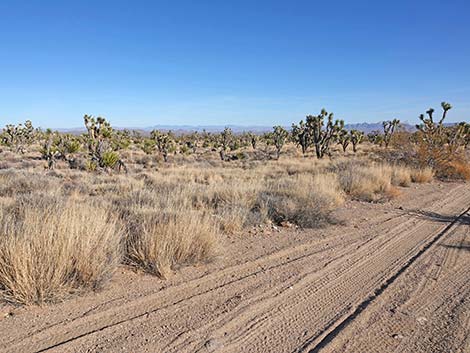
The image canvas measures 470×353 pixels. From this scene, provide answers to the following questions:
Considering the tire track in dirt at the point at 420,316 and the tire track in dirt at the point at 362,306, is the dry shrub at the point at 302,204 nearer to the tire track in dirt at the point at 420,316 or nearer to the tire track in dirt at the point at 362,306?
the tire track in dirt at the point at 362,306

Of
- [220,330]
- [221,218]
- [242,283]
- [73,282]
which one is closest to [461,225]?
[221,218]

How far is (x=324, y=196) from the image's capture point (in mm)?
10422

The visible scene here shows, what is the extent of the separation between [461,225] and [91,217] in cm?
852

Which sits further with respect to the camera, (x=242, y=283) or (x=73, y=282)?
(x=242, y=283)

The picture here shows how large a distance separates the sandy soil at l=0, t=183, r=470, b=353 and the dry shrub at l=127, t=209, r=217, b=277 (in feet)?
0.73

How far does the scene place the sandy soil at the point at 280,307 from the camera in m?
3.82

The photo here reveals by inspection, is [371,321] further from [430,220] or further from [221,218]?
[430,220]

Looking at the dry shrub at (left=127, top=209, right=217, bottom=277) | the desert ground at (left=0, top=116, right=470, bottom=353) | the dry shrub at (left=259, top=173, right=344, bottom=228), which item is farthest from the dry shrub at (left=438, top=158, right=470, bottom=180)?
the dry shrub at (left=127, top=209, right=217, bottom=277)

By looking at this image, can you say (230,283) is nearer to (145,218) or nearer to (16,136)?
(145,218)

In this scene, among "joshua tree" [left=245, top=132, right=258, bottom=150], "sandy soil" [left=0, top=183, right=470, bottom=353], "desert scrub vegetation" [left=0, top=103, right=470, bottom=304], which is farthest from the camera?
"joshua tree" [left=245, top=132, right=258, bottom=150]

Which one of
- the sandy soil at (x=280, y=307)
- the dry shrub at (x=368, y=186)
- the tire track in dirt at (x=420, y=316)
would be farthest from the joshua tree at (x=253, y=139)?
the tire track in dirt at (x=420, y=316)

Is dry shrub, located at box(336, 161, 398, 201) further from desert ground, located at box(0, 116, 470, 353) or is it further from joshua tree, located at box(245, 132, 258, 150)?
joshua tree, located at box(245, 132, 258, 150)

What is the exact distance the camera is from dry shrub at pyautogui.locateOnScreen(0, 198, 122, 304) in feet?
14.7

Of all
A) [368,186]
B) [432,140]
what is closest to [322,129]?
[432,140]
